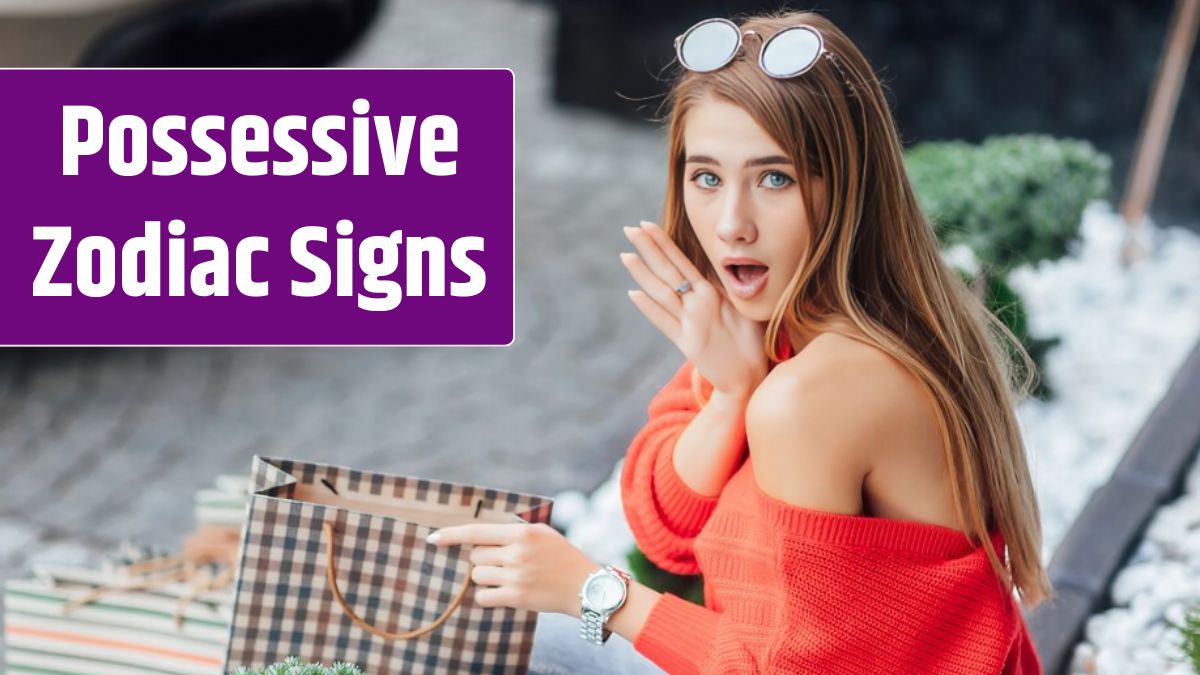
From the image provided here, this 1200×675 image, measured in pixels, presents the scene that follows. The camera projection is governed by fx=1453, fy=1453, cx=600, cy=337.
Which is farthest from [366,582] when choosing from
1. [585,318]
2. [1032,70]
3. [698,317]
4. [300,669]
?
[1032,70]

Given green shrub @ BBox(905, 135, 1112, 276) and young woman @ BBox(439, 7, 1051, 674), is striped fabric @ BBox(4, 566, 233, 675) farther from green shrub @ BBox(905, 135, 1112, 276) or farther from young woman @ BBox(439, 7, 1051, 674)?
green shrub @ BBox(905, 135, 1112, 276)

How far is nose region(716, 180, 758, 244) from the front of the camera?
1947mm

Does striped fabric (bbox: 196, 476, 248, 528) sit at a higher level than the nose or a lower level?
lower

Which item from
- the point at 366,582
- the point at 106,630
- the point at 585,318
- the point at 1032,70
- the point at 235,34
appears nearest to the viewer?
the point at 366,582

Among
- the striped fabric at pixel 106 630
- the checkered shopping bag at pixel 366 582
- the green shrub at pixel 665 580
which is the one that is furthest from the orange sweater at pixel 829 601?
the striped fabric at pixel 106 630

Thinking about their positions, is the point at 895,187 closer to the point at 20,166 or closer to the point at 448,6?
the point at 20,166

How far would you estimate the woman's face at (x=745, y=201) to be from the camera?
1.93 metres

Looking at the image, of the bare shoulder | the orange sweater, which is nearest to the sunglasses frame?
the bare shoulder

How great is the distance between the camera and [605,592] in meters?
2.05

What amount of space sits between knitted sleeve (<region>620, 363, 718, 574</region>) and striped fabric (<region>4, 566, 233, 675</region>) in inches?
30.0

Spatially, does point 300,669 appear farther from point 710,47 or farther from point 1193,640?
point 1193,640

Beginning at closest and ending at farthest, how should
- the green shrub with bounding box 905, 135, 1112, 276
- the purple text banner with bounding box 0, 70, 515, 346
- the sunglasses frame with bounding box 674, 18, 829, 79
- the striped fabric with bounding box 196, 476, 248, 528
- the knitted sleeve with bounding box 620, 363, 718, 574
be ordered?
the sunglasses frame with bounding box 674, 18, 829, 79, the knitted sleeve with bounding box 620, 363, 718, 574, the striped fabric with bounding box 196, 476, 248, 528, the purple text banner with bounding box 0, 70, 515, 346, the green shrub with bounding box 905, 135, 1112, 276

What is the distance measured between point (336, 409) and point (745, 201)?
9.42 ft

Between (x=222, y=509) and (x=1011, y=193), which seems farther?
(x=1011, y=193)
